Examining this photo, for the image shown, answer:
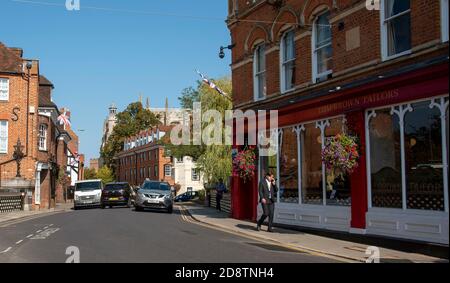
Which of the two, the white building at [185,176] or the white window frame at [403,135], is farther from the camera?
the white building at [185,176]

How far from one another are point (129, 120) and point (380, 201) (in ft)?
263

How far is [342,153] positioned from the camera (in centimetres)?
1334

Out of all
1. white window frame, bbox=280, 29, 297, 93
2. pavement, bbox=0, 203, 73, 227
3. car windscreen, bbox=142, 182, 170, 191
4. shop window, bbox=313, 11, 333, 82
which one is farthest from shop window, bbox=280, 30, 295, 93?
pavement, bbox=0, 203, 73, 227

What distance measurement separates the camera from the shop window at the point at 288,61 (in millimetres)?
18156

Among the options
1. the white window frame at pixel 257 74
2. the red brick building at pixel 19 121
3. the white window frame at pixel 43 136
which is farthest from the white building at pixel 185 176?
the white window frame at pixel 257 74

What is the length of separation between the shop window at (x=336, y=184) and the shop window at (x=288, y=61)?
3463mm

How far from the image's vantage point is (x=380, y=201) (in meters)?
13.1

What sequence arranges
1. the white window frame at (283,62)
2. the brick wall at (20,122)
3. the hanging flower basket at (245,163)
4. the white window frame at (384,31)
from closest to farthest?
1. the white window frame at (384,31)
2. the white window frame at (283,62)
3. the hanging flower basket at (245,163)
4. the brick wall at (20,122)

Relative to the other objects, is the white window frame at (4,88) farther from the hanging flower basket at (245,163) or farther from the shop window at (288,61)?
the shop window at (288,61)

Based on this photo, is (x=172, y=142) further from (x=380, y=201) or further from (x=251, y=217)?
(x=380, y=201)

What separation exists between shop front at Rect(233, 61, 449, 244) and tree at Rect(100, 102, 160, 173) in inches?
2947

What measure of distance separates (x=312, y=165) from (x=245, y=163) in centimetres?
377

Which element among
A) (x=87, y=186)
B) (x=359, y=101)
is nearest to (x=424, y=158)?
(x=359, y=101)

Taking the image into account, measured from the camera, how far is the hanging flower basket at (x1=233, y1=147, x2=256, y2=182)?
63.7ft
